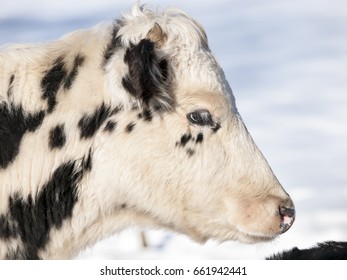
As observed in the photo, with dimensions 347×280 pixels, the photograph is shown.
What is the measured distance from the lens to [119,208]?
5766 mm

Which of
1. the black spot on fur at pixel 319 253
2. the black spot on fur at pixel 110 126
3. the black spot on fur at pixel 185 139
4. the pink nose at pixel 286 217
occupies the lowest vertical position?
the black spot on fur at pixel 319 253

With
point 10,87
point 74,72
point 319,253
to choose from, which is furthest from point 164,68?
point 319,253

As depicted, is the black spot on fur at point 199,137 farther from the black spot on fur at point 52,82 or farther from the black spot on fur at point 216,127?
the black spot on fur at point 52,82

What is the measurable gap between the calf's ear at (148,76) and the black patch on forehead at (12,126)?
66 centimetres

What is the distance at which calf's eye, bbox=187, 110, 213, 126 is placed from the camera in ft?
18.4

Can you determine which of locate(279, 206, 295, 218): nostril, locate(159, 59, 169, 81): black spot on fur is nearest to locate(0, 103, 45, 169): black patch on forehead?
Result: locate(159, 59, 169, 81): black spot on fur

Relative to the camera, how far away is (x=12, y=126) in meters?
5.56

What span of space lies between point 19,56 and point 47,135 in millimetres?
617

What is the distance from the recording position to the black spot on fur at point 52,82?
5609 millimetres

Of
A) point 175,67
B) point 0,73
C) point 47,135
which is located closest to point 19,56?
point 0,73

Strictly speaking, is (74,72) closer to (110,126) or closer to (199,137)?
(110,126)

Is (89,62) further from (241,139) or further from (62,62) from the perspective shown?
(241,139)

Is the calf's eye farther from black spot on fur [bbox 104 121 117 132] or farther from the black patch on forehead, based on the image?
the black patch on forehead

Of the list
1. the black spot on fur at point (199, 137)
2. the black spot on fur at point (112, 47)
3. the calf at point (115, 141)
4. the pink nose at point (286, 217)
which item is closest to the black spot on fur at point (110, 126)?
the calf at point (115, 141)
